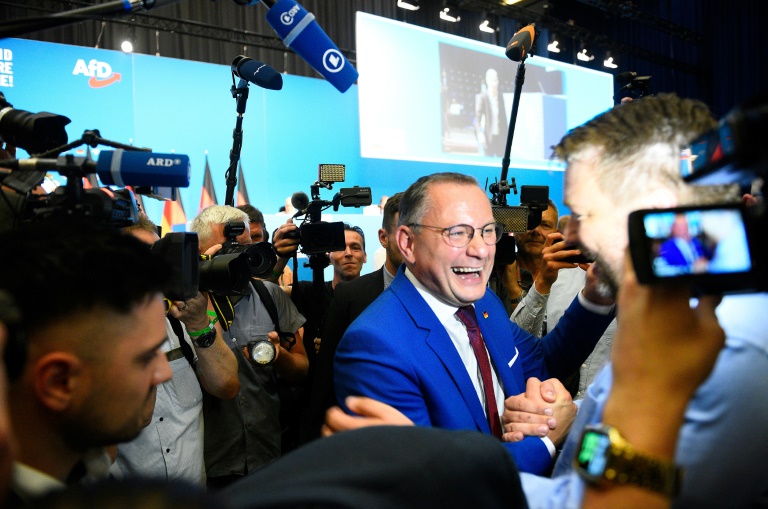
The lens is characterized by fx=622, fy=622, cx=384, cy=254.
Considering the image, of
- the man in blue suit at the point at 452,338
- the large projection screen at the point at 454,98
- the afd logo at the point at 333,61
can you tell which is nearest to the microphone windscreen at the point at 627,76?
the man in blue suit at the point at 452,338

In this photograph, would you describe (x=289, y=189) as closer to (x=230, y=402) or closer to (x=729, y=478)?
(x=230, y=402)

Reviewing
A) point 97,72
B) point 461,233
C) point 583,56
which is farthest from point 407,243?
point 583,56

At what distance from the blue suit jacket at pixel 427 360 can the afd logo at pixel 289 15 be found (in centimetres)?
77

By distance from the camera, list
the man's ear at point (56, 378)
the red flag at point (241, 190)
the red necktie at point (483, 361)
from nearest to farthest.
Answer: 1. the man's ear at point (56, 378)
2. the red necktie at point (483, 361)
3. the red flag at point (241, 190)

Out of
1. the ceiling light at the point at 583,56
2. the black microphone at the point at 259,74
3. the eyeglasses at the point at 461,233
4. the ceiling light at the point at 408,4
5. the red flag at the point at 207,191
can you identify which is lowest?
the eyeglasses at the point at 461,233

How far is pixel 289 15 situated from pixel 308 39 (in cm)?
16

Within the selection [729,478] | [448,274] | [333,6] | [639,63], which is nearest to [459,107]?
[333,6]

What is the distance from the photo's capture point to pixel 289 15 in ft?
4.99

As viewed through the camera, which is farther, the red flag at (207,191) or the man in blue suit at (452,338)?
the red flag at (207,191)

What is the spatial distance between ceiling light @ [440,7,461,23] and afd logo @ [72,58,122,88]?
451 centimetres

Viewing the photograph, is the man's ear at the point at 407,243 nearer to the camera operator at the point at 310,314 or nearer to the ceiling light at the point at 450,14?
the camera operator at the point at 310,314

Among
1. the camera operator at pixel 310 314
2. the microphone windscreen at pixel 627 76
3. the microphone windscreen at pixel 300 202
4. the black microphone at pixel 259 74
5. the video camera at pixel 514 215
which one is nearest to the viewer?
the video camera at pixel 514 215

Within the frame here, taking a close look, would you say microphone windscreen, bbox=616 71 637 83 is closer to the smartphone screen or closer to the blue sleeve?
the blue sleeve

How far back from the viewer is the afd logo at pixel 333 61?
5.76 ft
